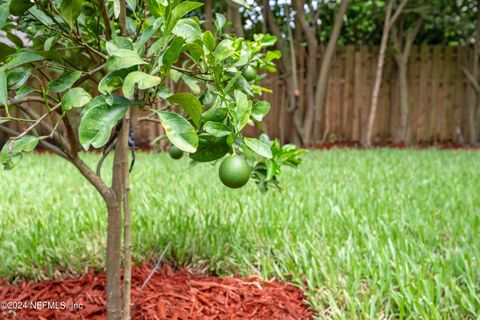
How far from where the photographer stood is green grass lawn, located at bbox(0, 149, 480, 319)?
1.69 metres

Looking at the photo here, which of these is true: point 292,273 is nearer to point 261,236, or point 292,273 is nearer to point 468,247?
point 261,236

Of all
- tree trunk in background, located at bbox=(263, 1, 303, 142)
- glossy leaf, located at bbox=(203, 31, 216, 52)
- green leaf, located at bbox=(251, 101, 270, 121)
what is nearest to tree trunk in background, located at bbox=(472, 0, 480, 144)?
tree trunk in background, located at bbox=(263, 1, 303, 142)

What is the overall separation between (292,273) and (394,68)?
8.64 meters

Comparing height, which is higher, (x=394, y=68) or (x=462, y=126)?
(x=394, y=68)

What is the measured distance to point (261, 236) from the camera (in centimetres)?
229

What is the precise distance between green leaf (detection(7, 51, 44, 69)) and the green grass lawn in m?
0.67

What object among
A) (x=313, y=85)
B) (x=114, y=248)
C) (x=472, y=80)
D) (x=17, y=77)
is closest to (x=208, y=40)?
(x=17, y=77)

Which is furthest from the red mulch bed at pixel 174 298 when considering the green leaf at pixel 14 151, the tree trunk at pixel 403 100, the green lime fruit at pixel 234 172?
the tree trunk at pixel 403 100

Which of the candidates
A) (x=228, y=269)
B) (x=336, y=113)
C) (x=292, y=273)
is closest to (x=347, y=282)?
(x=292, y=273)

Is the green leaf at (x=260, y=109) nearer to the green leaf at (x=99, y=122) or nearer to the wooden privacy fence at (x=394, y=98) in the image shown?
the green leaf at (x=99, y=122)

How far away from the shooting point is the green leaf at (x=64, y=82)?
1114 millimetres

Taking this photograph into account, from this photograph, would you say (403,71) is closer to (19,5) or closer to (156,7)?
(156,7)

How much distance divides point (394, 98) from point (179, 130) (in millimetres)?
9501

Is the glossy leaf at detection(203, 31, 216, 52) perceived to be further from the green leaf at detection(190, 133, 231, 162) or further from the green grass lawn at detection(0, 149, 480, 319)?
the green grass lawn at detection(0, 149, 480, 319)
